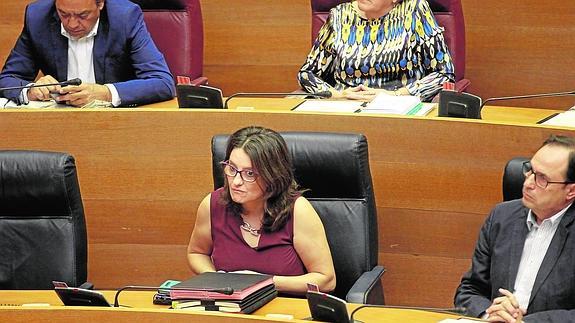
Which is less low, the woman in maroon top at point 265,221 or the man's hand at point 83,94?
the man's hand at point 83,94

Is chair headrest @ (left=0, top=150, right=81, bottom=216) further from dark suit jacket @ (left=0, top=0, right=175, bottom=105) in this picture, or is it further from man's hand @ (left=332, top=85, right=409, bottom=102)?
man's hand @ (left=332, top=85, right=409, bottom=102)

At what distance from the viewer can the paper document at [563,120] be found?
335cm

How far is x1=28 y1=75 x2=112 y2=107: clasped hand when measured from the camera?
3814 millimetres

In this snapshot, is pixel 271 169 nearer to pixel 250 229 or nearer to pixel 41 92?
pixel 250 229

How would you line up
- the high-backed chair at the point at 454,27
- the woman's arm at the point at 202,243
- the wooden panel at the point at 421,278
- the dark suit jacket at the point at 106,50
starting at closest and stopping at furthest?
the woman's arm at the point at 202,243 < the wooden panel at the point at 421,278 < the dark suit jacket at the point at 106,50 < the high-backed chair at the point at 454,27

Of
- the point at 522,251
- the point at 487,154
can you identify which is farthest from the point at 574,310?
the point at 487,154

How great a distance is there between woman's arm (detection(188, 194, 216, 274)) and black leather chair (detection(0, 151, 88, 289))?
0.30 meters

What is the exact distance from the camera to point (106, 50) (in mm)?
4086

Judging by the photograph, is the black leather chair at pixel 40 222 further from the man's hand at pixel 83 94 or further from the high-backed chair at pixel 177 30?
the high-backed chair at pixel 177 30

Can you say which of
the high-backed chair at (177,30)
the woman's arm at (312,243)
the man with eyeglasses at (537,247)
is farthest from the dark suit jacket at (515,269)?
the high-backed chair at (177,30)

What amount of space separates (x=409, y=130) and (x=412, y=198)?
206mm

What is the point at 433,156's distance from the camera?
343cm

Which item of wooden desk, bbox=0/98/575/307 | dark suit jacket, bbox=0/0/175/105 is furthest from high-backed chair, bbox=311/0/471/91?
dark suit jacket, bbox=0/0/175/105

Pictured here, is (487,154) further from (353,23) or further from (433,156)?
(353,23)
